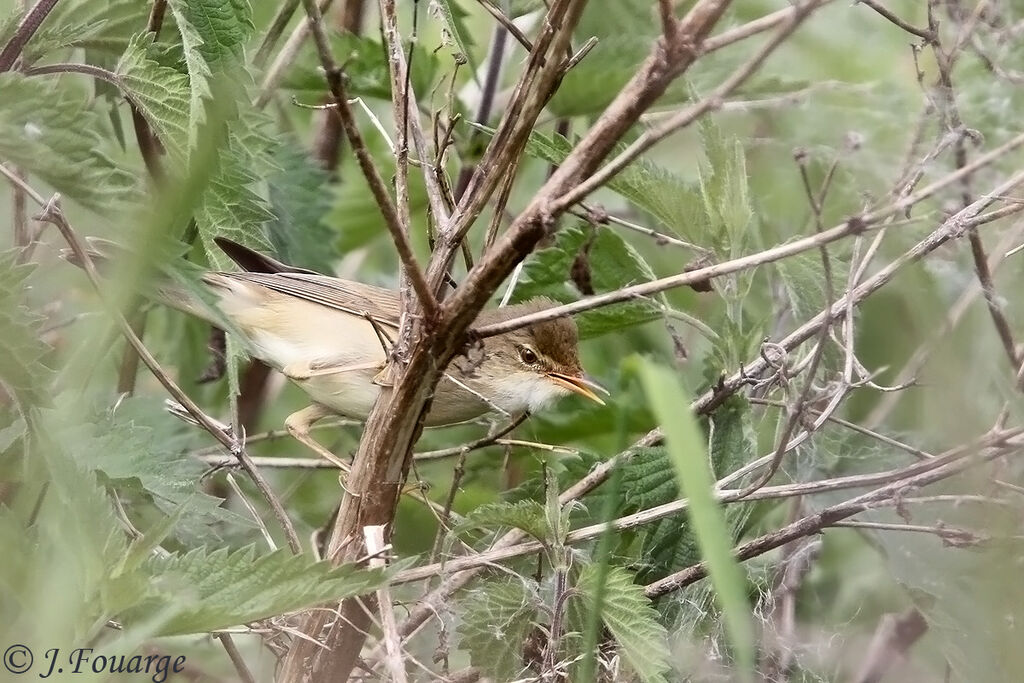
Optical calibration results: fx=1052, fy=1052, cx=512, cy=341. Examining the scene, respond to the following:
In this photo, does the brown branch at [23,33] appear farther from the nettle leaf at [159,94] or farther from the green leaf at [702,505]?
the green leaf at [702,505]

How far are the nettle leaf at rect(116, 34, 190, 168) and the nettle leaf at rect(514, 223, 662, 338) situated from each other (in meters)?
0.76

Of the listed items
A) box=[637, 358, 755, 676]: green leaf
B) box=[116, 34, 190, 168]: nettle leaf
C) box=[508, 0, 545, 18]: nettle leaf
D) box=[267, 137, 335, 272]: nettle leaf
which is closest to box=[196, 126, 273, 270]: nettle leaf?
box=[116, 34, 190, 168]: nettle leaf

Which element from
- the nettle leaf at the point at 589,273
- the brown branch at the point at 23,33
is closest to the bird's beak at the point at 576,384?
the nettle leaf at the point at 589,273

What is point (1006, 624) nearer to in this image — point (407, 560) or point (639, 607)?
point (639, 607)

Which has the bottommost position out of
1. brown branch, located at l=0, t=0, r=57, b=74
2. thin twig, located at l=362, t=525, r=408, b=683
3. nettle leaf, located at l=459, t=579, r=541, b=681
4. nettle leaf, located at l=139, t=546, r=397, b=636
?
nettle leaf, located at l=459, t=579, r=541, b=681

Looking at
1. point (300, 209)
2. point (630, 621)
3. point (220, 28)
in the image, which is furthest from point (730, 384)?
point (300, 209)

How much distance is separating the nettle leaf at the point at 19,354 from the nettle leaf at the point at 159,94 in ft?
1.14

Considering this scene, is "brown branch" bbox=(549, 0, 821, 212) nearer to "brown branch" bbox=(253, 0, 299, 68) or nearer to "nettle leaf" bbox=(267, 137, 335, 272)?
"brown branch" bbox=(253, 0, 299, 68)

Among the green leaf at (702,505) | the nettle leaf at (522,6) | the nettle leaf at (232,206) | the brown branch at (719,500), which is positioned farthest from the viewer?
the nettle leaf at (522,6)

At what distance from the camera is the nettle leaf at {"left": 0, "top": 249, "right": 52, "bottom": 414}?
4.76ft

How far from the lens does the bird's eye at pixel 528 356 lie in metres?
2.50

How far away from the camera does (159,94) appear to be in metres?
1.76

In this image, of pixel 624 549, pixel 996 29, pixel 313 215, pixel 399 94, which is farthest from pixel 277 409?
pixel 996 29

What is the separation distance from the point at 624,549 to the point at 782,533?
312mm
